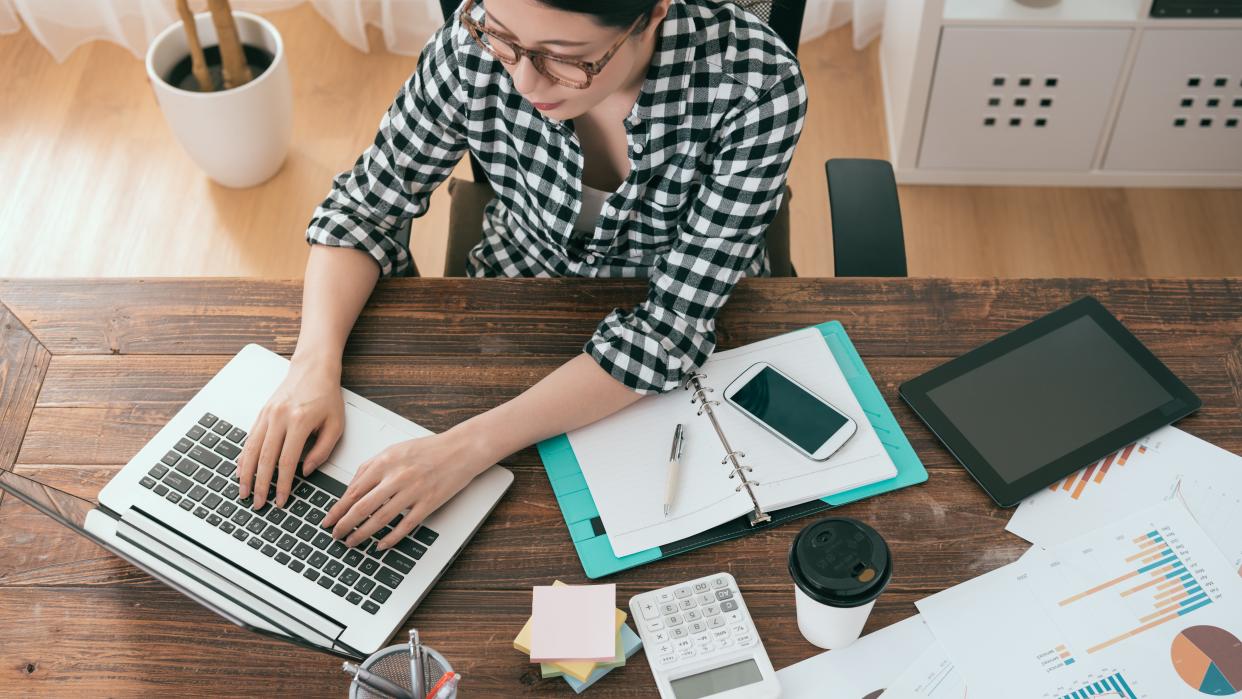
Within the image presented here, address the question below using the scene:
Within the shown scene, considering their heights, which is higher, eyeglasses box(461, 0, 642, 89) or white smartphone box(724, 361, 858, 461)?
eyeglasses box(461, 0, 642, 89)

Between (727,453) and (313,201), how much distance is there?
5.46ft

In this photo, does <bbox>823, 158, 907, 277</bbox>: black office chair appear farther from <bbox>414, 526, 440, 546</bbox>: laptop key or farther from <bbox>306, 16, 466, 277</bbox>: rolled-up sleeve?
<bbox>414, 526, 440, 546</bbox>: laptop key

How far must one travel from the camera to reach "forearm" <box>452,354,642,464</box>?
3.75ft

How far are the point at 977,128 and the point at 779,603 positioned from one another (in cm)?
166

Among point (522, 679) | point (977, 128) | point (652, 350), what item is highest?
point (652, 350)

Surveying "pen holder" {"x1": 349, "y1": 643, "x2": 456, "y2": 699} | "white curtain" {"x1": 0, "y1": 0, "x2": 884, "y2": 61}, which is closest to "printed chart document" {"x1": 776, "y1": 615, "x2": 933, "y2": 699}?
"pen holder" {"x1": 349, "y1": 643, "x2": 456, "y2": 699}

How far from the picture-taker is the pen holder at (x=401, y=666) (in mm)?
910

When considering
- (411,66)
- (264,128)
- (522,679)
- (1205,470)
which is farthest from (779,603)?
(411,66)

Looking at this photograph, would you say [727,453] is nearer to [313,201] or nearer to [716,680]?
[716,680]

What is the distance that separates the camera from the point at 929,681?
39.5 inches

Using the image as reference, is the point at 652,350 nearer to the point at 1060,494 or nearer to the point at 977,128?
the point at 1060,494

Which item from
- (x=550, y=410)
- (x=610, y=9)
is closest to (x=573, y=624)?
(x=550, y=410)

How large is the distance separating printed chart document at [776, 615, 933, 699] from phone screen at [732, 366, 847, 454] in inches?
8.5

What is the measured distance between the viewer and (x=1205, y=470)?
113 centimetres
